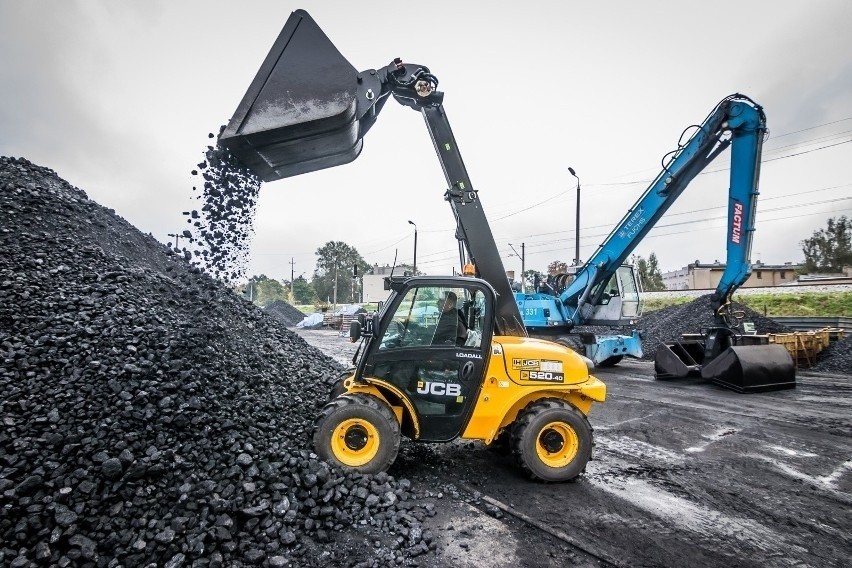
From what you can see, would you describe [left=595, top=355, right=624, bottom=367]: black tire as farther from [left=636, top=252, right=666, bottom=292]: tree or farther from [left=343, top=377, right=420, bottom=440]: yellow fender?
[left=636, top=252, right=666, bottom=292]: tree

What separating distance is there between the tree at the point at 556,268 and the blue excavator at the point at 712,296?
373 mm

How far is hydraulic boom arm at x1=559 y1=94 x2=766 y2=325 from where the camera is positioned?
8422mm

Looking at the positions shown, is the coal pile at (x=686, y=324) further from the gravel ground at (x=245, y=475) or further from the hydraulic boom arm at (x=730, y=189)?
the gravel ground at (x=245, y=475)

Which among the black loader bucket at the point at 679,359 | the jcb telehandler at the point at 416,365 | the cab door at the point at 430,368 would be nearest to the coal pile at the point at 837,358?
the black loader bucket at the point at 679,359

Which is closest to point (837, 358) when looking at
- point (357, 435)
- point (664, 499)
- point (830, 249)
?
point (664, 499)

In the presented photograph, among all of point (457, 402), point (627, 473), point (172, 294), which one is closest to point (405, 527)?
point (457, 402)

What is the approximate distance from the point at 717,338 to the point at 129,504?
9.98 meters

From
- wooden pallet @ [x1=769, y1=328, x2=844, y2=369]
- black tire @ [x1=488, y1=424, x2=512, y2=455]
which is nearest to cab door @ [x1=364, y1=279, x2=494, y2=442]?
black tire @ [x1=488, y1=424, x2=512, y2=455]

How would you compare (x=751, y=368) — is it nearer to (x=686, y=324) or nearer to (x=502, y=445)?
(x=502, y=445)

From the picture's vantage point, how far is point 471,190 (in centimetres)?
552

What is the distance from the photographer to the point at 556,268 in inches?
484

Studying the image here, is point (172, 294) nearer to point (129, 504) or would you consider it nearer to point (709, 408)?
point (129, 504)

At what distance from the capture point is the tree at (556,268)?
11.9 metres

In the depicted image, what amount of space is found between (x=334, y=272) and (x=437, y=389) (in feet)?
196
